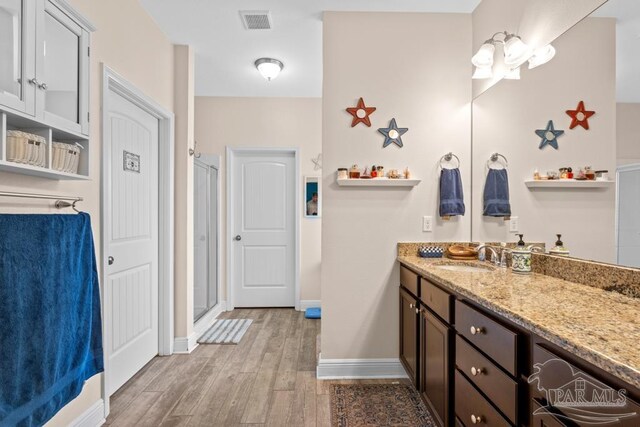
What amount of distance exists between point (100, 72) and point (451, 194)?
2441mm

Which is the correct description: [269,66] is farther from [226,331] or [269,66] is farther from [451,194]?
[226,331]

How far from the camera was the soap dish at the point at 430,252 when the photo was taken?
8.07 feet

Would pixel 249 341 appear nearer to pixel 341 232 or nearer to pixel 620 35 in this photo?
pixel 341 232

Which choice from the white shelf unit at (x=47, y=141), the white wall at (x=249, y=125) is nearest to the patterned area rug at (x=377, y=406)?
the white shelf unit at (x=47, y=141)

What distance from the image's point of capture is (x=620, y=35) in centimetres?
135

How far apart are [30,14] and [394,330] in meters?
2.70

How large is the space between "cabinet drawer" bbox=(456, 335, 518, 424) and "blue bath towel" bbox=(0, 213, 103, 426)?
1.80m

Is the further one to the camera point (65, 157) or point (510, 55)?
point (510, 55)

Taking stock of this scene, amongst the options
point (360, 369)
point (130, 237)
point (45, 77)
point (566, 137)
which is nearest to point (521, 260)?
point (566, 137)

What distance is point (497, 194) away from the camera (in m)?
2.23

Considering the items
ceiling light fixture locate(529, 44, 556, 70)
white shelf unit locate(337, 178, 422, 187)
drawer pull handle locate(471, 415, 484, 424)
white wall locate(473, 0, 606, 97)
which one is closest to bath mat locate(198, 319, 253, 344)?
white shelf unit locate(337, 178, 422, 187)

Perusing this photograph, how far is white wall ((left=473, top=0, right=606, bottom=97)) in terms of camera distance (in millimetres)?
1665

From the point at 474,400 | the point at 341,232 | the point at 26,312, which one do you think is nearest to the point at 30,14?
the point at 26,312

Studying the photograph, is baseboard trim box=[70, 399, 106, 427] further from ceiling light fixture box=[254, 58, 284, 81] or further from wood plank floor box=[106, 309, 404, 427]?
ceiling light fixture box=[254, 58, 284, 81]
